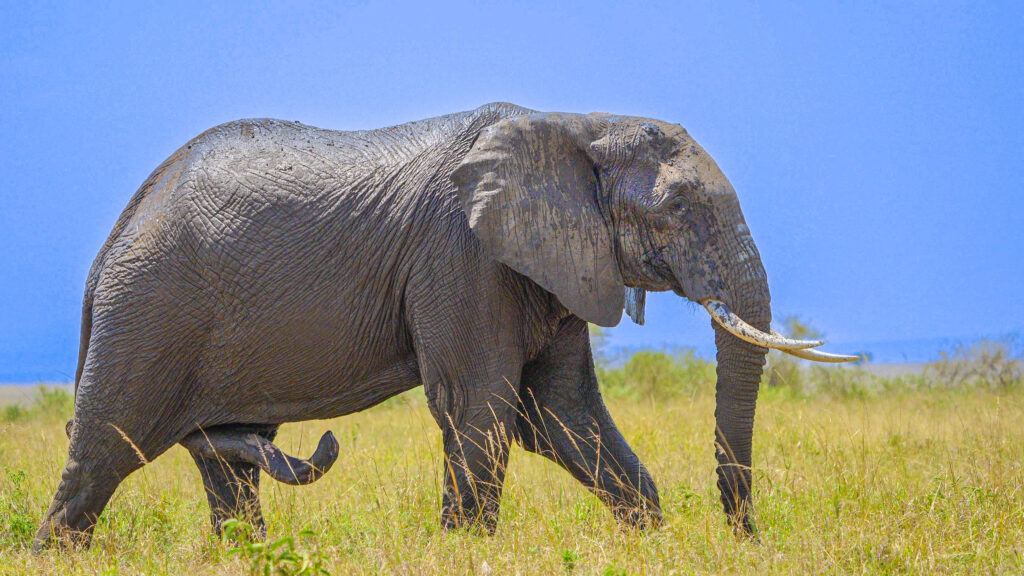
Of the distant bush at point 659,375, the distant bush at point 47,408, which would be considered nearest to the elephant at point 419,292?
the distant bush at point 659,375

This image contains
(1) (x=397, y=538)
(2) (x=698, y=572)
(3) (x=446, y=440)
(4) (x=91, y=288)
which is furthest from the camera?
(4) (x=91, y=288)

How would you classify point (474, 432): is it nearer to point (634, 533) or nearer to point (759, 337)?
point (634, 533)

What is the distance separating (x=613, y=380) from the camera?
1669 centimetres

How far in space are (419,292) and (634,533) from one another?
65.8 inches

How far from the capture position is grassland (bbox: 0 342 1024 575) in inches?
195

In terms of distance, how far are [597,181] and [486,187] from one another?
0.65 meters

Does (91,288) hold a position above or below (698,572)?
above

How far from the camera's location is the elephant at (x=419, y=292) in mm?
5562

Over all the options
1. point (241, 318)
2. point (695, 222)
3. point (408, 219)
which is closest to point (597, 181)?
point (695, 222)

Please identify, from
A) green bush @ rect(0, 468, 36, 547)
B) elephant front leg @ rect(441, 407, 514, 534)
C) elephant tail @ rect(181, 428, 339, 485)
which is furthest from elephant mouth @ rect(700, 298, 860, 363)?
green bush @ rect(0, 468, 36, 547)

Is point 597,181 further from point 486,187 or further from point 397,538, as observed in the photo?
point 397,538

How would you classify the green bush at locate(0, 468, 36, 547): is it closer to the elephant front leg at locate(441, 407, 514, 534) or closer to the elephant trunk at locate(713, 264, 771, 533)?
the elephant front leg at locate(441, 407, 514, 534)

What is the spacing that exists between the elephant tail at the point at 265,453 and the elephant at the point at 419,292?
13 millimetres

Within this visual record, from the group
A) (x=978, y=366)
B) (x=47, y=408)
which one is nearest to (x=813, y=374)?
(x=978, y=366)
